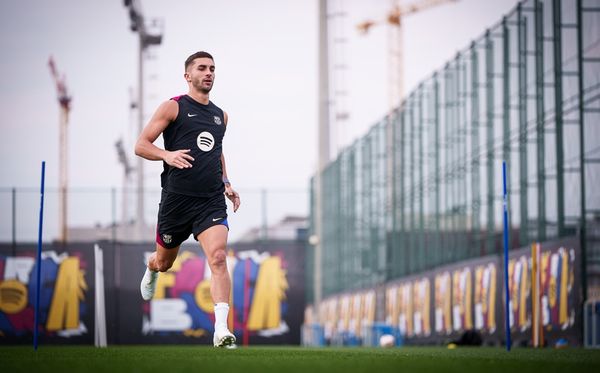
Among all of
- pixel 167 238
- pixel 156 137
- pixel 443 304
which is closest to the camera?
pixel 156 137

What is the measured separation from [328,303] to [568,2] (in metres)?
33.0

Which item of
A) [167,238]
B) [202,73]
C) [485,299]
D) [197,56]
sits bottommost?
[485,299]

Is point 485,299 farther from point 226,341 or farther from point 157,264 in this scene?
point 226,341

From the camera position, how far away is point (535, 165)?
95.9 ft

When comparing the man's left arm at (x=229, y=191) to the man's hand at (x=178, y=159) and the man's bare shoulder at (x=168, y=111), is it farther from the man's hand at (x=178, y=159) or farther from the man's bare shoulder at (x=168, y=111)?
the man's hand at (x=178, y=159)

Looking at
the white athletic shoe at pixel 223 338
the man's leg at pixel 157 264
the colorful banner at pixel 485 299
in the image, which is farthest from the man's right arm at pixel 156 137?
the colorful banner at pixel 485 299

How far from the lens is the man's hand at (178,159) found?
472 inches

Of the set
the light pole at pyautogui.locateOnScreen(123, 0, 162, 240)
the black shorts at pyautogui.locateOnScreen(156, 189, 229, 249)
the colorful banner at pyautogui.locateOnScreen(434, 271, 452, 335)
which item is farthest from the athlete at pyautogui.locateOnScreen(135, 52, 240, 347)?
the light pole at pyautogui.locateOnScreen(123, 0, 162, 240)

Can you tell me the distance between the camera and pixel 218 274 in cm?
1227

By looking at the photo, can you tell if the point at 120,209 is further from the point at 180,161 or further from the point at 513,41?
the point at 180,161

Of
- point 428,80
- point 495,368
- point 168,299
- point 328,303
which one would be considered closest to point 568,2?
point 428,80

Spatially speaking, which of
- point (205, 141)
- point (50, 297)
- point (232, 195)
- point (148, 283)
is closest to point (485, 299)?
point (50, 297)

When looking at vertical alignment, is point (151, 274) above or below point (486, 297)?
above

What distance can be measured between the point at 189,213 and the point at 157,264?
109cm
